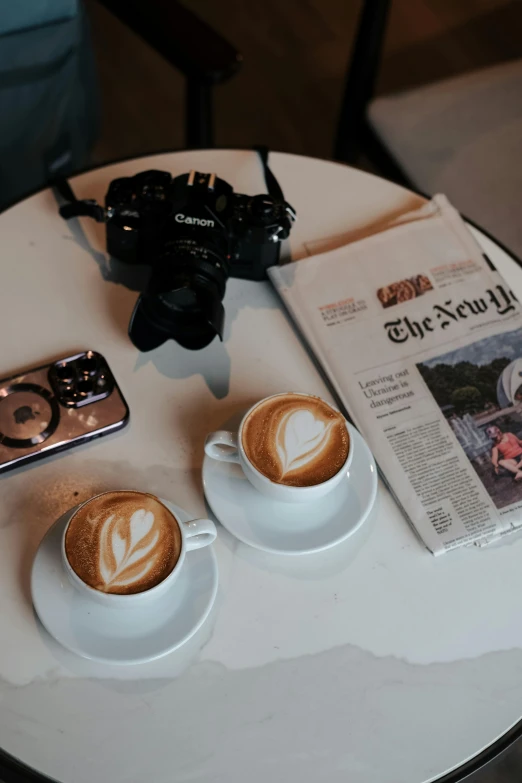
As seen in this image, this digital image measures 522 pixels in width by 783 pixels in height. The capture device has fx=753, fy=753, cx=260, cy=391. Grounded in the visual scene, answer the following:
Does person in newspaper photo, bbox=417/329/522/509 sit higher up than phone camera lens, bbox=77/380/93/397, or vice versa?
phone camera lens, bbox=77/380/93/397

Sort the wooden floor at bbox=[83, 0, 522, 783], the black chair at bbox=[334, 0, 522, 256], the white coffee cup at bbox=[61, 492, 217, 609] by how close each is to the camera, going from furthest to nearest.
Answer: the wooden floor at bbox=[83, 0, 522, 783], the black chair at bbox=[334, 0, 522, 256], the white coffee cup at bbox=[61, 492, 217, 609]

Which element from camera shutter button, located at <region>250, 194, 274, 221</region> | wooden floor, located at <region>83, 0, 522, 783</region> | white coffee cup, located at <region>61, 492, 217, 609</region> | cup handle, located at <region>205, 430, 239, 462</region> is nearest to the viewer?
white coffee cup, located at <region>61, 492, 217, 609</region>

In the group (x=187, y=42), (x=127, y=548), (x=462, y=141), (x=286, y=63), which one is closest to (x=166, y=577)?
(x=127, y=548)

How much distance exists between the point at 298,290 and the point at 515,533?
346mm

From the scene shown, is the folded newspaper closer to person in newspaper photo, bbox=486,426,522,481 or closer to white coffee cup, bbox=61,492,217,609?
person in newspaper photo, bbox=486,426,522,481

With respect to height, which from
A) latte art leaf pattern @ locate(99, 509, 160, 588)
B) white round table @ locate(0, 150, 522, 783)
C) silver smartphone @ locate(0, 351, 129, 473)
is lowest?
white round table @ locate(0, 150, 522, 783)

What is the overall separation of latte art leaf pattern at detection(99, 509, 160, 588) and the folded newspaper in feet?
0.83

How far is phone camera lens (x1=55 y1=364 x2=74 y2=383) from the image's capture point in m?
0.75

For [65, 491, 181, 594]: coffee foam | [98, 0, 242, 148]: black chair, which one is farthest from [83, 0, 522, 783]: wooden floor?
[65, 491, 181, 594]: coffee foam

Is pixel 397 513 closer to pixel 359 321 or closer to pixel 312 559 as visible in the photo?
pixel 312 559

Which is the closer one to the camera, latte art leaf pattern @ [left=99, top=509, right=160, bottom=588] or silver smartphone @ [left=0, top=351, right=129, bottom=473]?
latte art leaf pattern @ [left=99, top=509, right=160, bottom=588]

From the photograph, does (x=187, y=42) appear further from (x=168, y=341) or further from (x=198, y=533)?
(x=198, y=533)

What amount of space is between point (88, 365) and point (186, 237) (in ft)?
0.54

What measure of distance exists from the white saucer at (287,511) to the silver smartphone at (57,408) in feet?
0.39
